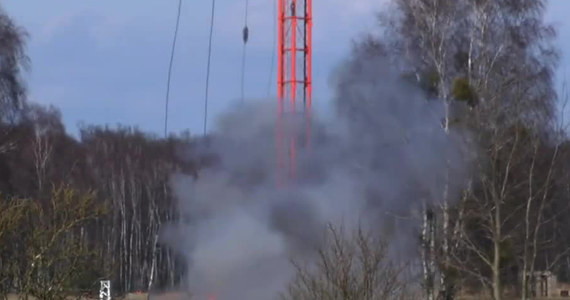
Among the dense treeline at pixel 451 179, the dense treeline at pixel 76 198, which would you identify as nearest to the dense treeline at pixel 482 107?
the dense treeline at pixel 451 179

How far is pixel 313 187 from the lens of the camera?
26703 mm

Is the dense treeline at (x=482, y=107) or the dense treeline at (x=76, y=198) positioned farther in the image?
the dense treeline at (x=482, y=107)

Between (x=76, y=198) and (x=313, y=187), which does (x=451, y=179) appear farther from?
(x=76, y=198)

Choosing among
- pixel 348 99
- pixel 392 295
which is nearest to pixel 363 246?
pixel 392 295

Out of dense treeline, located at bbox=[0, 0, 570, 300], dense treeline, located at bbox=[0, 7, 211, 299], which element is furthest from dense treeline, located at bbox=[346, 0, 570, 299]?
dense treeline, located at bbox=[0, 7, 211, 299]

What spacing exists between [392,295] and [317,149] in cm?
920

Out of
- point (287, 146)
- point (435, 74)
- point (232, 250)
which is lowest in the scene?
point (232, 250)

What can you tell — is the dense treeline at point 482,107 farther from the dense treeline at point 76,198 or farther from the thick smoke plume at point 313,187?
the dense treeline at point 76,198

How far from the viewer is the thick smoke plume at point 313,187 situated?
26.2m

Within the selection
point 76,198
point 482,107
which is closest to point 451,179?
point 482,107

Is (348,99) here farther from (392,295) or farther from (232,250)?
(392,295)

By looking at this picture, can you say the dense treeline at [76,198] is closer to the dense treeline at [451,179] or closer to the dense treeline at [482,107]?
the dense treeline at [451,179]

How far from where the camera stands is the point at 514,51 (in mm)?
32375

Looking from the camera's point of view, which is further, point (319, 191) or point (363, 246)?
point (319, 191)
